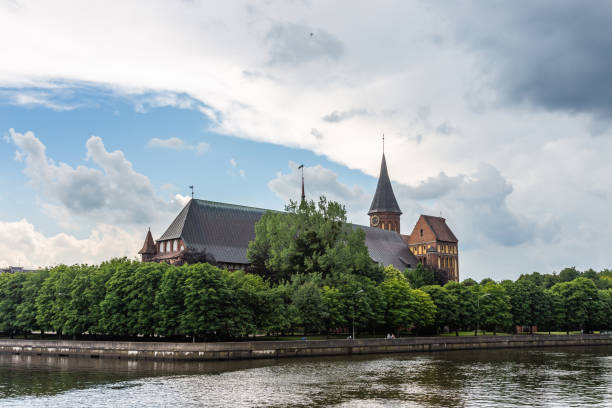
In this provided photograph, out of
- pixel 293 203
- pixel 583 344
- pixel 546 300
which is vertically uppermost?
pixel 293 203

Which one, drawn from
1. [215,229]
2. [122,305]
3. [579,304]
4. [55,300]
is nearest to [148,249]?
[215,229]

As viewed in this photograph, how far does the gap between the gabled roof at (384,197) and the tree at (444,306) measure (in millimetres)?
76140

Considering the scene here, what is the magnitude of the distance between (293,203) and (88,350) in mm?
39016

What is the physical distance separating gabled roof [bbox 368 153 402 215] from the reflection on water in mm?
111027

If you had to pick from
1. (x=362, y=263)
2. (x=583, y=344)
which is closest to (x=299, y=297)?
(x=362, y=263)

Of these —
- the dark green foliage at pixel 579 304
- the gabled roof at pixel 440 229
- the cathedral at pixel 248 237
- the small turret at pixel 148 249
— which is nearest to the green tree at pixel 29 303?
the cathedral at pixel 248 237

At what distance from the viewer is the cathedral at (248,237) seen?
122375 millimetres

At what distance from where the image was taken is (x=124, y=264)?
8244 cm

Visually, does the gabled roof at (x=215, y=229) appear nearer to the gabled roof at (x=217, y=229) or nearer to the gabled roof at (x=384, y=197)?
the gabled roof at (x=217, y=229)

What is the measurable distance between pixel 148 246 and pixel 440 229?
267 ft

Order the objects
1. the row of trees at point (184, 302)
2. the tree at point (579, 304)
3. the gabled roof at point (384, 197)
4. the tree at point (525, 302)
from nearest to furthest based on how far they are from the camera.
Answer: the row of trees at point (184, 302) < the tree at point (525, 302) < the tree at point (579, 304) < the gabled roof at point (384, 197)

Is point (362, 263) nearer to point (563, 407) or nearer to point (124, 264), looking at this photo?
point (124, 264)

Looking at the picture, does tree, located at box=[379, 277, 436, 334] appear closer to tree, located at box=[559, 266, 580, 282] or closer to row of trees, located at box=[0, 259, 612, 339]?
row of trees, located at box=[0, 259, 612, 339]

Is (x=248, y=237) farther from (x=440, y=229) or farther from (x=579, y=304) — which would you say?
(x=579, y=304)
